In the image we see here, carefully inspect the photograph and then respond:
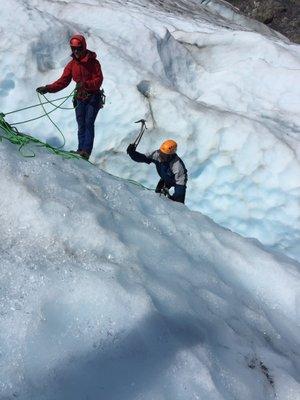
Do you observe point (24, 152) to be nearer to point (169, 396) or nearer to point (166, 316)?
point (166, 316)

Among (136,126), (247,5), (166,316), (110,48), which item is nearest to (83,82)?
(136,126)

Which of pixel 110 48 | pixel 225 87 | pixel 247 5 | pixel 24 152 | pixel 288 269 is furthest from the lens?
pixel 247 5

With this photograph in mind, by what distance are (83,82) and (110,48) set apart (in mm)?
1600

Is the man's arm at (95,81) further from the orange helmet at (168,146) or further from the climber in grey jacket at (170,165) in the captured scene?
the orange helmet at (168,146)

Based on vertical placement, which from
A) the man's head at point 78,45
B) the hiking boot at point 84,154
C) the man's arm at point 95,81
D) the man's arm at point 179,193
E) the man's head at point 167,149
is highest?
the man's head at point 78,45

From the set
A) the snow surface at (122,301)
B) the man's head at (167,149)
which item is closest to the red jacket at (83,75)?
the man's head at (167,149)

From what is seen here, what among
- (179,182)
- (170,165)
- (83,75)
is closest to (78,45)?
(83,75)

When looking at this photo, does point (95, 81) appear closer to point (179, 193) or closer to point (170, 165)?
point (170, 165)

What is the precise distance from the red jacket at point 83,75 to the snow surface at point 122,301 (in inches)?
59.1

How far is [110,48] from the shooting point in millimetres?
6031

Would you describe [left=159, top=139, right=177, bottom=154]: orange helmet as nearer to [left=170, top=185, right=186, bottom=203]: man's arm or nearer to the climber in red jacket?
[left=170, top=185, right=186, bottom=203]: man's arm

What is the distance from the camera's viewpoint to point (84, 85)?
465 cm

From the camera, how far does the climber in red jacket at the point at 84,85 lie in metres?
4.53

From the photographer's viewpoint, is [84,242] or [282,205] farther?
[282,205]
